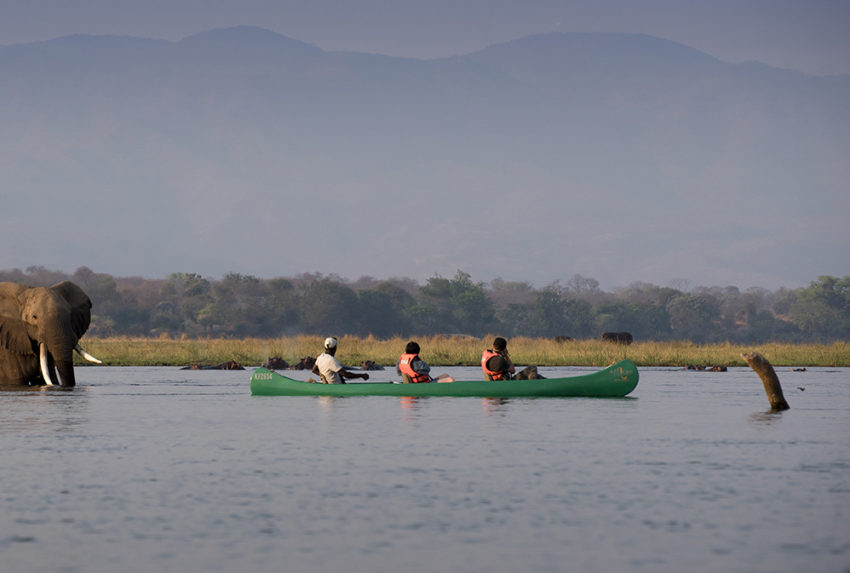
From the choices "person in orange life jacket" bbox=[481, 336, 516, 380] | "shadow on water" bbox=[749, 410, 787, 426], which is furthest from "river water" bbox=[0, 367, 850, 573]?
"person in orange life jacket" bbox=[481, 336, 516, 380]

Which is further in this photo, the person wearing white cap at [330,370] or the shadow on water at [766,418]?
the person wearing white cap at [330,370]

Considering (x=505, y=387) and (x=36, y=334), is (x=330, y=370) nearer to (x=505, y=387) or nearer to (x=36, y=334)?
(x=505, y=387)

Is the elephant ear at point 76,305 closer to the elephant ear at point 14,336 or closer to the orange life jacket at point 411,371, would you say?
the elephant ear at point 14,336

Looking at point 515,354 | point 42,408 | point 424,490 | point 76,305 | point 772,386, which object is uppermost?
point 76,305

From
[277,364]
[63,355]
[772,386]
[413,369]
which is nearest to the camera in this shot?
[772,386]

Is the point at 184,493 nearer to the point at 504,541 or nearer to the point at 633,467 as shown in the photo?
the point at 504,541

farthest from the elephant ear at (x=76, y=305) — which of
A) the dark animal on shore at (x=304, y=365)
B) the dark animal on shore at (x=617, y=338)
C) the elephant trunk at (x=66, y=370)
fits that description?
the dark animal on shore at (x=617, y=338)

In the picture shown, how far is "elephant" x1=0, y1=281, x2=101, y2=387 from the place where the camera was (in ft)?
92.9

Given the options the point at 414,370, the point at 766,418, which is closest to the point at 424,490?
the point at 766,418

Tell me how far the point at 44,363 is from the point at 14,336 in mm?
907

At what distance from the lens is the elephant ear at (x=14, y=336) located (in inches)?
1129

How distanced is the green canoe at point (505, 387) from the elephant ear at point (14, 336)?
6.60 m

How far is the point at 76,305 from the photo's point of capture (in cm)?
3042

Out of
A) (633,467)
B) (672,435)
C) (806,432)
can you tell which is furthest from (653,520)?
(806,432)
